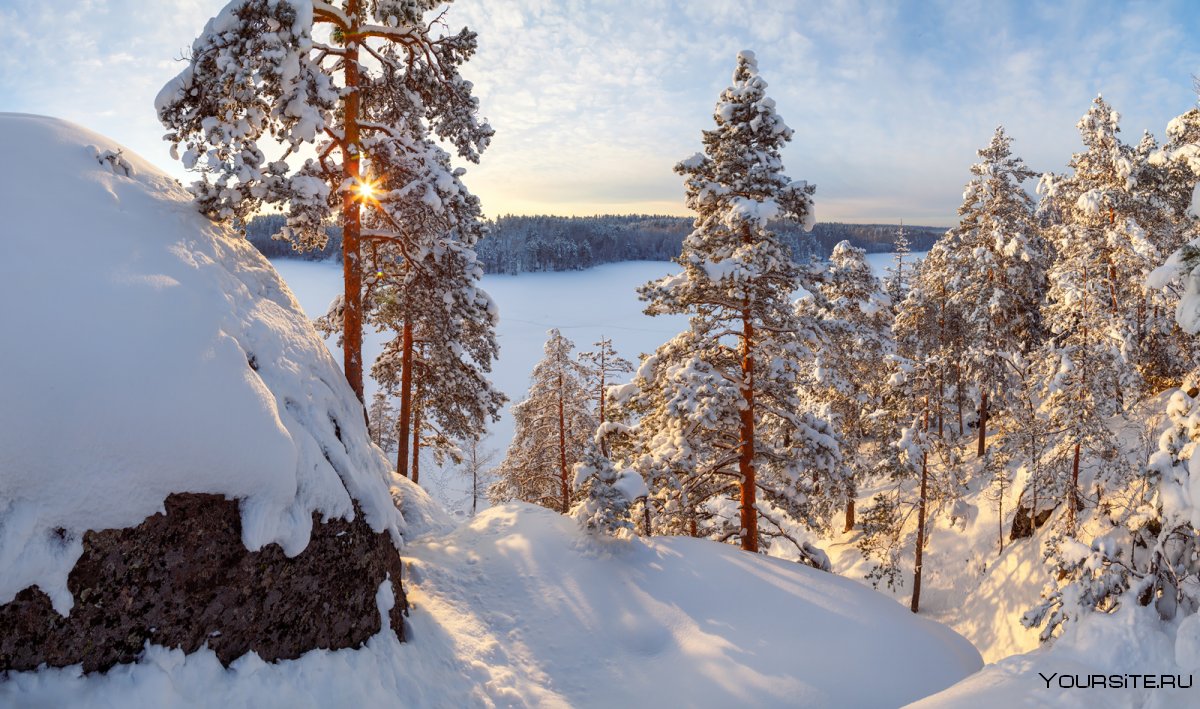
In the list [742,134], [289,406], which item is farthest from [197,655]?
[742,134]

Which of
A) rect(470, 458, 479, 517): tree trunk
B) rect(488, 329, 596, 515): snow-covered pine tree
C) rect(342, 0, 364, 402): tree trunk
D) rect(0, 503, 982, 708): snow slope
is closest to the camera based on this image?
rect(0, 503, 982, 708): snow slope

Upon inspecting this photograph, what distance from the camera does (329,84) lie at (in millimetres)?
7996

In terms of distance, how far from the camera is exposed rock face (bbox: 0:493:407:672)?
484 cm

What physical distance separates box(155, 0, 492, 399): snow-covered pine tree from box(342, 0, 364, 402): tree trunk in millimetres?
19

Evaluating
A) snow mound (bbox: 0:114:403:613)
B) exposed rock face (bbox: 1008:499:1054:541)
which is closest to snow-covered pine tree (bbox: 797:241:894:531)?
exposed rock face (bbox: 1008:499:1054:541)

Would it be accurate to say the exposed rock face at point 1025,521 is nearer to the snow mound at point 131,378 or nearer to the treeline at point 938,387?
the treeline at point 938,387

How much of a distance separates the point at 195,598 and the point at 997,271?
27.3 m

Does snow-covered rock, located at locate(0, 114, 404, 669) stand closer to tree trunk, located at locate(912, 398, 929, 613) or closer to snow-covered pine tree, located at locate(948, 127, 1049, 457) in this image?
tree trunk, located at locate(912, 398, 929, 613)

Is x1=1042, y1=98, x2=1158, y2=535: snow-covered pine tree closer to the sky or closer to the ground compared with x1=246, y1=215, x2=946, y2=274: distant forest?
closer to the ground

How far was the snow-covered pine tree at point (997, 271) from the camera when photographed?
22.2 metres

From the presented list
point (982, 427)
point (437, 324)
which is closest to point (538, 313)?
point (982, 427)

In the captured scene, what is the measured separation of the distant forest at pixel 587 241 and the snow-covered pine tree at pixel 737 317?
279 ft

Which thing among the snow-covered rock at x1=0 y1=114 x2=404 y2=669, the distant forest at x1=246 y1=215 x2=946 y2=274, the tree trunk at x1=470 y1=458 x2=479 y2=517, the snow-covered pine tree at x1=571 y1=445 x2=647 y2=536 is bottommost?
the tree trunk at x1=470 y1=458 x2=479 y2=517

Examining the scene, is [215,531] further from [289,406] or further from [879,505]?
[879,505]
